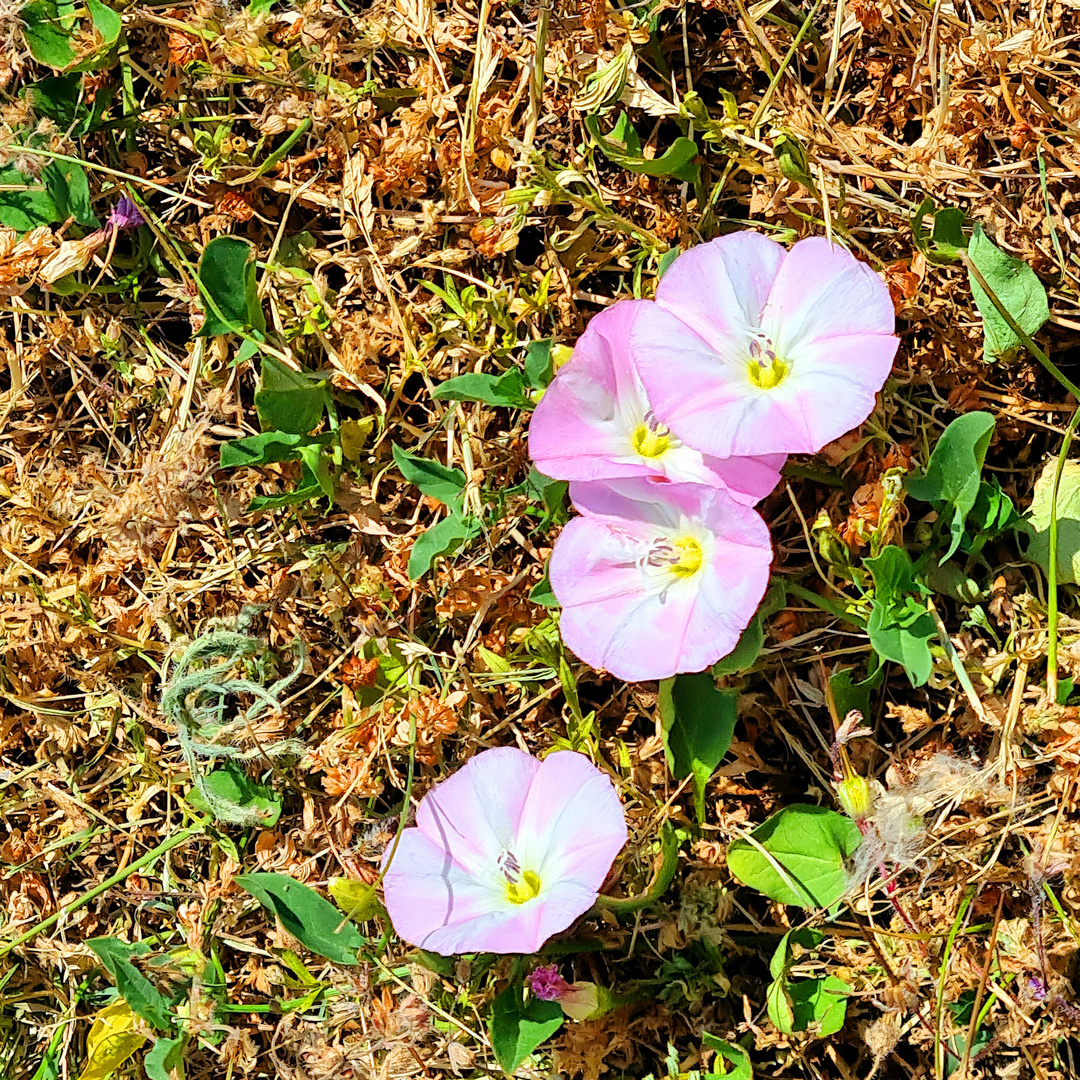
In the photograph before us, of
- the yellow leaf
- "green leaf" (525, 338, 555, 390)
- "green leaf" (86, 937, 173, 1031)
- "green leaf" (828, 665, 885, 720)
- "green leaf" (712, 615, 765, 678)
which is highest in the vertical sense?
"green leaf" (525, 338, 555, 390)

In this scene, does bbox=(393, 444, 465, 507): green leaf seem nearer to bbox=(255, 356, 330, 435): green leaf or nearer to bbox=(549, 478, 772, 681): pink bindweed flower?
bbox=(255, 356, 330, 435): green leaf

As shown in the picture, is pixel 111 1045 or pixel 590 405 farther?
pixel 111 1045

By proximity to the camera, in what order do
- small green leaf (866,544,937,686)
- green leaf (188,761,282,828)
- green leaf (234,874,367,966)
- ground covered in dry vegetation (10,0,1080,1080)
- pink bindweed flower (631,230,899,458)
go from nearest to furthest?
pink bindweed flower (631,230,899,458)
small green leaf (866,544,937,686)
ground covered in dry vegetation (10,0,1080,1080)
green leaf (234,874,367,966)
green leaf (188,761,282,828)

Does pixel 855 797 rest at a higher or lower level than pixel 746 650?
lower

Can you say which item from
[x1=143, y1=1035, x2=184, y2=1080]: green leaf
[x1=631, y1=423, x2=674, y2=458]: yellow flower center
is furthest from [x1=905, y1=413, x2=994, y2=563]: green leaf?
[x1=143, y1=1035, x2=184, y2=1080]: green leaf

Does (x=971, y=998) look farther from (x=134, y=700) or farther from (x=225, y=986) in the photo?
(x=134, y=700)

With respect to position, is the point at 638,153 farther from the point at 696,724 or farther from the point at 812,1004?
the point at 812,1004

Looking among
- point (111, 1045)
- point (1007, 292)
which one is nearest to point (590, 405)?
point (1007, 292)
